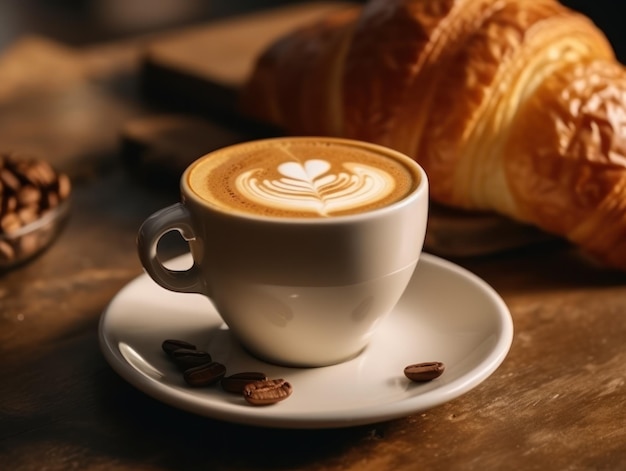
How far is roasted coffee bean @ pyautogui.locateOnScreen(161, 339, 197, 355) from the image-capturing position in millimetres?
926

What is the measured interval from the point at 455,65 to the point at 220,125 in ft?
1.74

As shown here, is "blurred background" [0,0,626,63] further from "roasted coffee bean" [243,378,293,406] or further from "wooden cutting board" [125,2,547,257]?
"roasted coffee bean" [243,378,293,406]

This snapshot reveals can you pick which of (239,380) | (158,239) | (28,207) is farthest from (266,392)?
(28,207)

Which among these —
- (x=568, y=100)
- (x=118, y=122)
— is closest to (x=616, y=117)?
(x=568, y=100)

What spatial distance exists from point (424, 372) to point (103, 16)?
131 inches

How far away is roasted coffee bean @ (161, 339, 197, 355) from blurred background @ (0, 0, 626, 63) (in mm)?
2759

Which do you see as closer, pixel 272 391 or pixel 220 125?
pixel 272 391

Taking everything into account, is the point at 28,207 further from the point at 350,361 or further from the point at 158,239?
the point at 350,361

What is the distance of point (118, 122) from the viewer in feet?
5.71

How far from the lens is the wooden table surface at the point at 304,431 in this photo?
0.83 metres

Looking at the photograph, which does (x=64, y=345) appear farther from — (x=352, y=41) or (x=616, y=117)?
(x=616, y=117)

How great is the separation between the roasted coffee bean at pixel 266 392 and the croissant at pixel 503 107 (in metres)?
0.50

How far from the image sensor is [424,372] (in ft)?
2.84

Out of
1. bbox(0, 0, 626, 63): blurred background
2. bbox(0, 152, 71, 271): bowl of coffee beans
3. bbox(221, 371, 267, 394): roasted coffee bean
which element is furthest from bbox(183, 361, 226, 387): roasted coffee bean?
bbox(0, 0, 626, 63): blurred background
